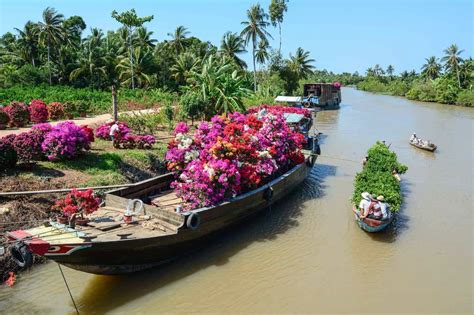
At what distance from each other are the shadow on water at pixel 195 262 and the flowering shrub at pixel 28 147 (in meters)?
4.37

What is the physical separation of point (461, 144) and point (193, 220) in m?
22.2

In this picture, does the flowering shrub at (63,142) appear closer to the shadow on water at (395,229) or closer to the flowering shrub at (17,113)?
the flowering shrub at (17,113)

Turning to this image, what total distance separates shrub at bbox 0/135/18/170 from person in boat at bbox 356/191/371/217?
941cm

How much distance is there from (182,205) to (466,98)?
53.0 meters

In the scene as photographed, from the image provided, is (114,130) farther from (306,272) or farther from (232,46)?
(232,46)

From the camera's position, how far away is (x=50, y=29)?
121ft

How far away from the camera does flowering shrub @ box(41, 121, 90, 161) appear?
35.7 feet

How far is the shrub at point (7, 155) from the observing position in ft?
31.9

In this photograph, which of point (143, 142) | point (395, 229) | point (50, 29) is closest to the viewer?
point (395, 229)

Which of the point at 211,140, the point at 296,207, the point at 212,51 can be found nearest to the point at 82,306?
the point at 211,140

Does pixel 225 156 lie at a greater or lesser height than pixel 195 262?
greater

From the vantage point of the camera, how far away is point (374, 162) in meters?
14.1

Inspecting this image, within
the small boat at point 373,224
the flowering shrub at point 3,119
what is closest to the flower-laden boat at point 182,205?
the small boat at point 373,224

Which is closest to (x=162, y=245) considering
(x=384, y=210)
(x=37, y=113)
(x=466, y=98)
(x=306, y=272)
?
(x=306, y=272)
